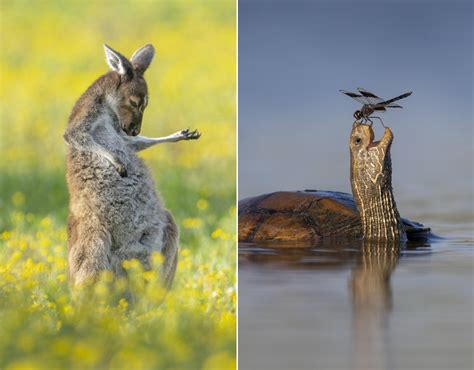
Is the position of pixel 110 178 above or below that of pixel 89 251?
above

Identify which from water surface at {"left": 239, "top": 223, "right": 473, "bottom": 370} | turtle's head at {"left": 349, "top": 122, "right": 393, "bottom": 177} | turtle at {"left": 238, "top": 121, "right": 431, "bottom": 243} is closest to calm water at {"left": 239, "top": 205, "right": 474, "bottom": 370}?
water surface at {"left": 239, "top": 223, "right": 473, "bottom": 370}

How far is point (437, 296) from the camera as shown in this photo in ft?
17.0

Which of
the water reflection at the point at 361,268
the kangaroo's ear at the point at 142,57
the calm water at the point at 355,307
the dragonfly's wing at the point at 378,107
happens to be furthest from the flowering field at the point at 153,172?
the dragonfly's wing at the point at 378,107

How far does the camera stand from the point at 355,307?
16.2 ft

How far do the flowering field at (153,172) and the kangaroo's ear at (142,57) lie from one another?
0.69 meters

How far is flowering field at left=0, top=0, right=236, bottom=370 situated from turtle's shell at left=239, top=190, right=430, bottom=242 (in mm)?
501

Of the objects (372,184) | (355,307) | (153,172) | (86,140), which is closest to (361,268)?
Answer: (355,307)

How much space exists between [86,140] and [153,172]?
0.51 metres

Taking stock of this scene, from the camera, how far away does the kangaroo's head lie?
4227mm

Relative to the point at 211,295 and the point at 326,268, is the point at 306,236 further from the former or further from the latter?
the point at 211,295

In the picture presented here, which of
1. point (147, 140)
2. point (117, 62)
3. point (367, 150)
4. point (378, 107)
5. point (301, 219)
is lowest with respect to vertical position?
point (301, 219)

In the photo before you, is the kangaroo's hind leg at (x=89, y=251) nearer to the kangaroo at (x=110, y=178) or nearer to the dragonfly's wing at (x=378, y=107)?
the kangaroo at (x=110, y=178)

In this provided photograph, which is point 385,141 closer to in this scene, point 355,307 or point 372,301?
point 372,301

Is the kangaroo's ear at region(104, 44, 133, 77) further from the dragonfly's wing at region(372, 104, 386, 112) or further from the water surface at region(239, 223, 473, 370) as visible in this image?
the dragonfly's wing at region(372, 104, 386, 112)
